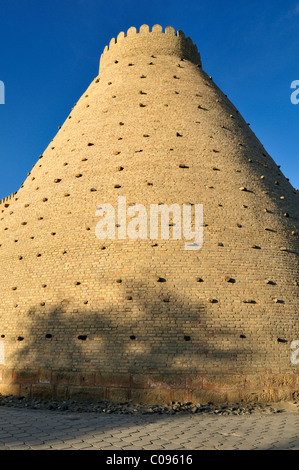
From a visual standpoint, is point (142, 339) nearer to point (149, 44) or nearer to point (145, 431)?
point (145, 431)

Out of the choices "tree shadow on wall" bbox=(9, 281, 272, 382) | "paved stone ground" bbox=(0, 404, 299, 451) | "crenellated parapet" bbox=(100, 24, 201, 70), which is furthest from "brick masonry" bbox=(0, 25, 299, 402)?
"crenellated parapet" bbox=(100, 24, 201, 70)

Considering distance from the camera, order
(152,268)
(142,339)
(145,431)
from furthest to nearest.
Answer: (152,268), (142,339), (145,431)

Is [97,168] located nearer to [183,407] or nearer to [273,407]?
[183,407]

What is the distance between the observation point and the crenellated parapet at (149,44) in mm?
17047

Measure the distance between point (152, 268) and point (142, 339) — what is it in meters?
1.92

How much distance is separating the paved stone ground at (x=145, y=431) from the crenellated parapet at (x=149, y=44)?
1459 centimetres

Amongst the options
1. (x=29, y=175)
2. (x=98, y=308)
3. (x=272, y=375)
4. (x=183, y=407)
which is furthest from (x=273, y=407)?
(x=29, y=175)

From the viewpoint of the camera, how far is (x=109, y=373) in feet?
31.5

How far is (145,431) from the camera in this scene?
714cm

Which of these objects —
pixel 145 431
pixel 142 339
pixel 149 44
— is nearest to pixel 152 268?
pixel 142 339

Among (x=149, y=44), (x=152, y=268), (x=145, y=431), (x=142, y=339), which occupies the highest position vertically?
(x=149, y=44)

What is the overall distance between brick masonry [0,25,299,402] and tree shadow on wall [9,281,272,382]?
0.09 ft
